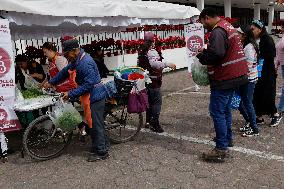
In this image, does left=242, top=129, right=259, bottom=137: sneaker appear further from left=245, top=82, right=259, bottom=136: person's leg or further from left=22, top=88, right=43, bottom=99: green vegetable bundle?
left=22, top=88, right=43, bottom=99: green vegetable bundle

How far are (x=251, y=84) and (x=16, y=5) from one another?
381 centimetres

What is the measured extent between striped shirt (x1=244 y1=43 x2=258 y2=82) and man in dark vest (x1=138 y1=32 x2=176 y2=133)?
48.8 inches

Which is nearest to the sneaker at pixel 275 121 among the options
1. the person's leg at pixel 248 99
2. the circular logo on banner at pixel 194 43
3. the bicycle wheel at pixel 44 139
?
the person's leg at pixel 248 99

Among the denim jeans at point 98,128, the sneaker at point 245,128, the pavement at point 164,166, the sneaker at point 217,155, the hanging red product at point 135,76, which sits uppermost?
the hanging red product at point 135,76

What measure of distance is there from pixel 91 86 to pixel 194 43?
15.2ft

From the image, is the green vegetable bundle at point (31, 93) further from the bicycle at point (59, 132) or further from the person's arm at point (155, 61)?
the person's arm at point (155, 61)

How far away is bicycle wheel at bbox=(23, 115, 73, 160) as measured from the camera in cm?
483

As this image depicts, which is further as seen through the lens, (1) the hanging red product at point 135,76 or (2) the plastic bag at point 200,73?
(1) the hanging red product at point 135,76

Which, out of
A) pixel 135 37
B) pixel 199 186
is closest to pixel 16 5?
pixel 199 186

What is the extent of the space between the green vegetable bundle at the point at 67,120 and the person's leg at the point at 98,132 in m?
0.26

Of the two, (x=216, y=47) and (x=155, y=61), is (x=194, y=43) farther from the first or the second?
(x=216, y=47)

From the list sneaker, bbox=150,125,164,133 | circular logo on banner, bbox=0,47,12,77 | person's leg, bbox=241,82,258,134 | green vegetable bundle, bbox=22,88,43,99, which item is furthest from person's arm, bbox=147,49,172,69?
circular logo on banner, bbox=0,47,12,77

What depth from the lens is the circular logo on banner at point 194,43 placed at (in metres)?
8.44

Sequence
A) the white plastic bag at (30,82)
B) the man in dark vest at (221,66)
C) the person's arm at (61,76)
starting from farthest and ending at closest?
the white plastic bag at (30,82) → the person's arm at (61,76) → the man in dark vest at (221,66)
